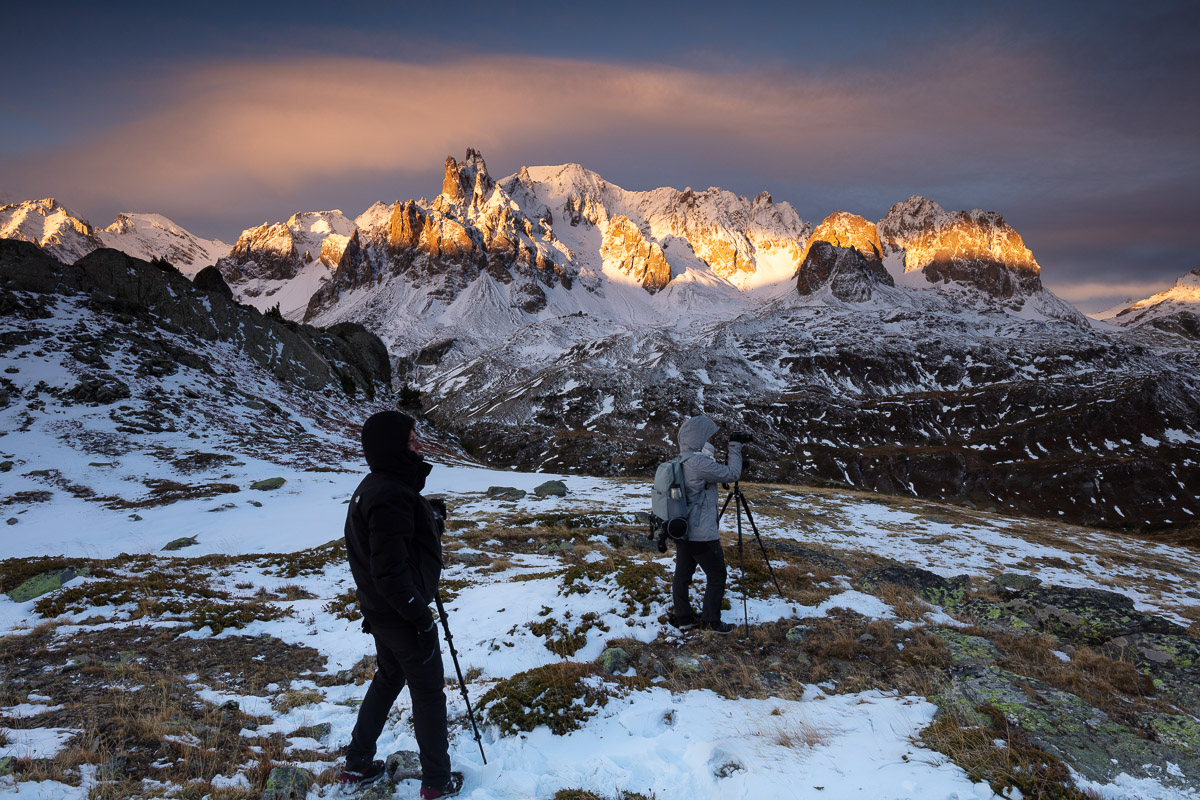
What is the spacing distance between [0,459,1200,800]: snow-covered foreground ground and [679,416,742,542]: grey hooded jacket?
217 cm

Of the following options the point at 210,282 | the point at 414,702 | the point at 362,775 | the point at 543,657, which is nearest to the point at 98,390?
the point at 210,282

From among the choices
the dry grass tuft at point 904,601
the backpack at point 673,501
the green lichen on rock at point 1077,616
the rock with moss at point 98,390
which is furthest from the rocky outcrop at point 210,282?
the green lichen on rock at point 1077,616

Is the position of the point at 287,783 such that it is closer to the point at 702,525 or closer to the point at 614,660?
the point at 614,660

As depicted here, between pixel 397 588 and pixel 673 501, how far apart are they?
5215mm

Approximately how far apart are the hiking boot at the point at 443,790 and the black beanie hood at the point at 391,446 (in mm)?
3299

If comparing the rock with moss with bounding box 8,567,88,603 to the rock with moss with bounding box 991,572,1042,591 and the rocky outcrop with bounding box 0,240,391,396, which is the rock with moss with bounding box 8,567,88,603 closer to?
the rock with moss with bounding box 991,572,1042,591

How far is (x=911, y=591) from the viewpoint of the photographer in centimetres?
1277

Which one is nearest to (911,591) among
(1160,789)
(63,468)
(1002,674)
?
(1002,674)

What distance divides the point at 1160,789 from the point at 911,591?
7887 millimetres

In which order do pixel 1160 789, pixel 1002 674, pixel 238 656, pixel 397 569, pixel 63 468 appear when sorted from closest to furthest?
pixel 1160 789
pixel 397 569
pixel 1002 674
pixel 238 656
pixel 63 468

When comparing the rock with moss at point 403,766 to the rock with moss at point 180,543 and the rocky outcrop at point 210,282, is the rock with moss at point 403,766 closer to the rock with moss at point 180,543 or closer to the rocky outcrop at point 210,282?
the rock with moss at point 180,543

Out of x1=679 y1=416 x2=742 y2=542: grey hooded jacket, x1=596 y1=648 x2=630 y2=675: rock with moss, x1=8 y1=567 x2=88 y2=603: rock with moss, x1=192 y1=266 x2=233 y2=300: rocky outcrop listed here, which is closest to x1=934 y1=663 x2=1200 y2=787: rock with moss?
x1=679 y1=416 x2=742 y2=542: grey hooded jacket

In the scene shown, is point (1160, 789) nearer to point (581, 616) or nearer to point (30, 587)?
point (581, 616)

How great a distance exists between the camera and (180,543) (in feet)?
65.2
